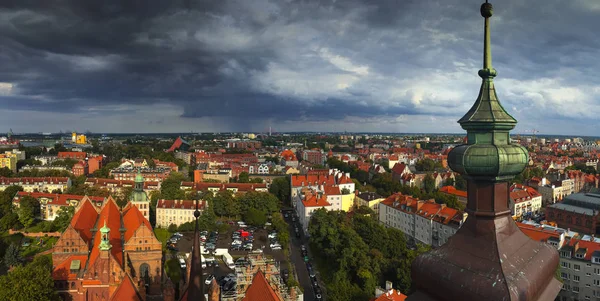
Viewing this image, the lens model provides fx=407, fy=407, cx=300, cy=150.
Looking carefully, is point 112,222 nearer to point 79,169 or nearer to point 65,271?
point 65,271

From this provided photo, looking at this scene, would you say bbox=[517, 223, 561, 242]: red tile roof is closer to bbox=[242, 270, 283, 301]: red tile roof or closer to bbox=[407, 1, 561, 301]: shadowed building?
bbox=[242, 270, 283, 301]: red tile roof

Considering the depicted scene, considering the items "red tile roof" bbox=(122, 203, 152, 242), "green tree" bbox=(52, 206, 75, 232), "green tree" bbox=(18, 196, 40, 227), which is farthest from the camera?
"green tree" bbox=(18, 196, 40, 227)

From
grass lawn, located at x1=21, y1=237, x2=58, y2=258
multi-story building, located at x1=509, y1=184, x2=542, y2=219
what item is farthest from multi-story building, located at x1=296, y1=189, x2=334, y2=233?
grass lawn, located at x1=21, y1=237, x2=58, y2=258

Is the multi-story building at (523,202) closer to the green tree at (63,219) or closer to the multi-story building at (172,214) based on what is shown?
the multi-story building at (172,214)

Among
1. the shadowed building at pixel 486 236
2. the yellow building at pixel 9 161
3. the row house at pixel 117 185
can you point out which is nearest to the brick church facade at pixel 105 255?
the shadowed building at pixel 486 236

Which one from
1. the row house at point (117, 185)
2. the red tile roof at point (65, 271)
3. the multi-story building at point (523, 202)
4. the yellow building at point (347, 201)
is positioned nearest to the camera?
the red tile roof at point (65, 271)

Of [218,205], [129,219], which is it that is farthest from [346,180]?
[129,219]

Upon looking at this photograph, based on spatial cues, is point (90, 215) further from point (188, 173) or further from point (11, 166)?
point (11, 166)
